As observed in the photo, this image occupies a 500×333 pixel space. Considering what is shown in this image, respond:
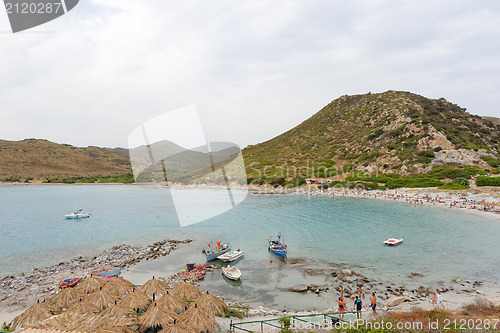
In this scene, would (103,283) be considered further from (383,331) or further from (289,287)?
(383,331)

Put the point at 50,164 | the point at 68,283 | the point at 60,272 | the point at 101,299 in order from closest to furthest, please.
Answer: the point at 101,299, the point at 68,283, the point at 60,272, the point at 50,164

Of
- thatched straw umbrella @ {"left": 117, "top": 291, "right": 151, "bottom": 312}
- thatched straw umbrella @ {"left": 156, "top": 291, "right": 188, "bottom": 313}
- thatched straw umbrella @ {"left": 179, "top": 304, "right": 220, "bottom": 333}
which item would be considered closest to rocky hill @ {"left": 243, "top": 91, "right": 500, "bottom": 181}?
thatched straw umbrella @ {"left": 156, "top": 291, "right": 188, "bottom": 313}

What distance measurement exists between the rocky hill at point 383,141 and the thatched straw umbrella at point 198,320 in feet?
261

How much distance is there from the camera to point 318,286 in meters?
21.7

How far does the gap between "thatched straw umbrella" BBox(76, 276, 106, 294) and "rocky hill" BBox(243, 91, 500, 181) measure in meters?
80.9

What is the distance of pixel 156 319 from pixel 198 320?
1.85 metres

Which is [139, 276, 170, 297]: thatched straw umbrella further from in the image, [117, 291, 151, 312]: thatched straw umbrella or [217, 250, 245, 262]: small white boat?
[217, 250, 245, 262]: small white boat

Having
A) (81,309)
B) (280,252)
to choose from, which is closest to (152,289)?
(81,309)

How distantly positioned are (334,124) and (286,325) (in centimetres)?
13303

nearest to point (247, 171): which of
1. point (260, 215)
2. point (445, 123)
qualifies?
point (260, 215)

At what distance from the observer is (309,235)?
127ft

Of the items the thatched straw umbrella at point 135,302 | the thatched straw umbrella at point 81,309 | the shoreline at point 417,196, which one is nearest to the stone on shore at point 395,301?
the thatched straw umbrella at point 135,302

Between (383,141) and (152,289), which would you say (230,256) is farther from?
(383,141)

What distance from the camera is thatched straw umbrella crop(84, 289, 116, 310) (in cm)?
1435
